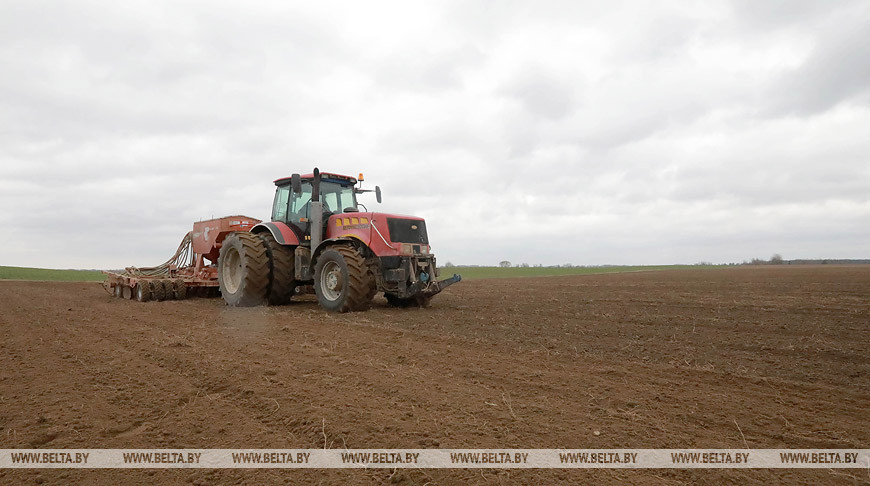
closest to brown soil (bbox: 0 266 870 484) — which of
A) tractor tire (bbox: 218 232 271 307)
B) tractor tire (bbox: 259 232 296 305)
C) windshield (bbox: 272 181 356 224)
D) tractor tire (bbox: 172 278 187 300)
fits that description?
tractor tire (bbox: 218 232 271 307)

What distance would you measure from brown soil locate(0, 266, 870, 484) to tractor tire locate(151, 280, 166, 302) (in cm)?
446

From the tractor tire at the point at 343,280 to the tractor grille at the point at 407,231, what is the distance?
2.68ft

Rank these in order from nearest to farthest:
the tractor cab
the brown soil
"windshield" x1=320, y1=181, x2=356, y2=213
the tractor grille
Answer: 1. the brown soil
2. the tractor grille
3. the tractor cab
4. "windshield" x1=320, y1=181, x2=356, y2=213

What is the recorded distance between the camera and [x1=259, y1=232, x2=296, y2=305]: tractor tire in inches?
432

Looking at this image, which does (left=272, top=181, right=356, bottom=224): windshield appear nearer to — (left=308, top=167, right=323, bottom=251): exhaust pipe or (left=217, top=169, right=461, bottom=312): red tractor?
(left=217, top=169, right=461, bottom=312): red tractor

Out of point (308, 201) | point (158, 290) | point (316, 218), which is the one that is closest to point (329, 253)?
point (316, 218)

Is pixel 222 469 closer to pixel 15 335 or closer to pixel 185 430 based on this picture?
pixel 185 430

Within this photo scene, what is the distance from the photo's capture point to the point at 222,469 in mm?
2955

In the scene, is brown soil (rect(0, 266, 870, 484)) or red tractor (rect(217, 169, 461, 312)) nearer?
brown soil (rect(0, 266, 870, 484))

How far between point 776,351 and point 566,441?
14.9ft

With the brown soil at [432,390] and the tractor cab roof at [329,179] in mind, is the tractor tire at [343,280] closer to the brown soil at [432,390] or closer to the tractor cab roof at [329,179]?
the brown soil at [432,390]

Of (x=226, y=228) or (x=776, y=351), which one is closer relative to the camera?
(x=776, y=351)

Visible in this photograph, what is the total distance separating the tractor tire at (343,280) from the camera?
9.43m

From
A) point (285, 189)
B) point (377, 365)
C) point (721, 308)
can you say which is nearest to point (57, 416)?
point (377, 365)
